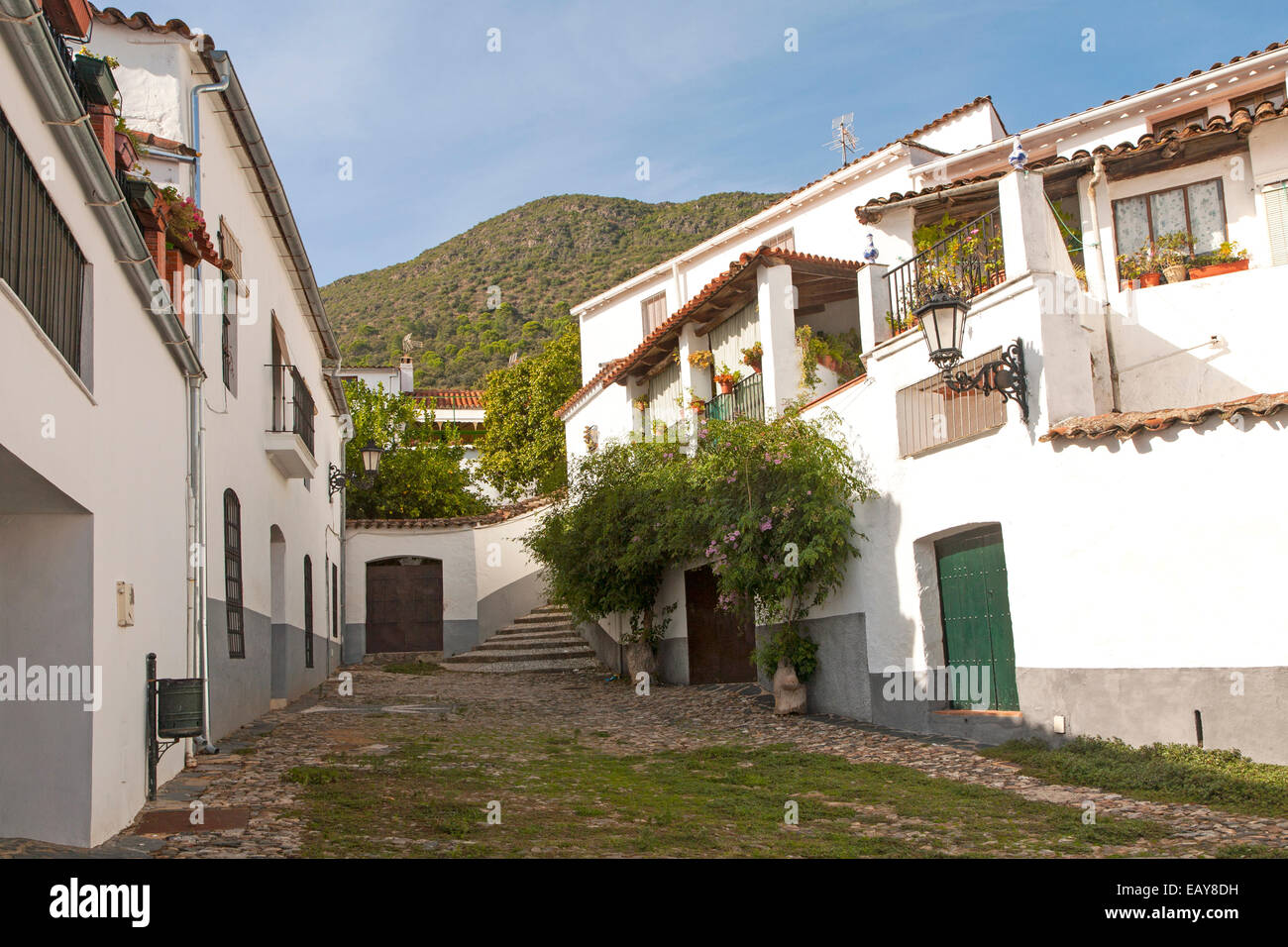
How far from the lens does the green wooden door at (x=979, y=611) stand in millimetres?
10445

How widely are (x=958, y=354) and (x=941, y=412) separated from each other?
67.0 inches

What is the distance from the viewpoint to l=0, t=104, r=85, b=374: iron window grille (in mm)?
4929

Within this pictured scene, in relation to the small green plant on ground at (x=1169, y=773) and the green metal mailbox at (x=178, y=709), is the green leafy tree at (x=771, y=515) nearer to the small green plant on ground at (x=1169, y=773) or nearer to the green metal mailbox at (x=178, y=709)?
the small green plant on ground at (x=1169, y=773)

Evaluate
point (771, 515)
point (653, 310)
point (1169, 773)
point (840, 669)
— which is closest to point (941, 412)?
point (771, 515)

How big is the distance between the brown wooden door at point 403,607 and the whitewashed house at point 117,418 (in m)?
10.7

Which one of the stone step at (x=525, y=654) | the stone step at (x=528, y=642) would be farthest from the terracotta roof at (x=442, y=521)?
the stone step at (x=525, y=654)

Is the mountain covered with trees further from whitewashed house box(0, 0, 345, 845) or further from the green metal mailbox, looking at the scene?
the green metal mailbox

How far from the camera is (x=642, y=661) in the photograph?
1723cm

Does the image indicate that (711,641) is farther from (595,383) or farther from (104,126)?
(104,126)

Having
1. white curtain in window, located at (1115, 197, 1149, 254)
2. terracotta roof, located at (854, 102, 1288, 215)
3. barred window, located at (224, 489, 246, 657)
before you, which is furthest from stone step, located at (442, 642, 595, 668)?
white curtain in window, located at (1115, 197, 1149, 254)

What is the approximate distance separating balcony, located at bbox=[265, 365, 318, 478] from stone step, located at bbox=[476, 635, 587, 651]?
7267mm

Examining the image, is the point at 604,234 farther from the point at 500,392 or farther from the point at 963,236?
the point at 963,236
